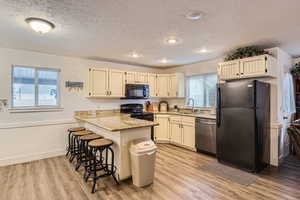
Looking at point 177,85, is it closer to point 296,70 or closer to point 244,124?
point 244,124

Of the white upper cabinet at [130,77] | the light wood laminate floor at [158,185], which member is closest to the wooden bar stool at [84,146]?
the light wood laminate floor at [158,185]

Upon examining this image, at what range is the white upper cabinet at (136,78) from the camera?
15.4 feet

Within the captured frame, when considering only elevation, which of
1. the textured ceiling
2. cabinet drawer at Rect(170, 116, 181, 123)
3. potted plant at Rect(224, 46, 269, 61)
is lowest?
cabinet drawer at Rect(170, 116, 181, 123)

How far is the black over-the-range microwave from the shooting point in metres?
4.56

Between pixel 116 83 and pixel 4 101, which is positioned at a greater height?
pixel 116 83

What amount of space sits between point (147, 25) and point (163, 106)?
3.53 metres

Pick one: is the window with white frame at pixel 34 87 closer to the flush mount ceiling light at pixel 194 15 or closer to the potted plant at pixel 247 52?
the flush mount ceiling light at pixel 194 15

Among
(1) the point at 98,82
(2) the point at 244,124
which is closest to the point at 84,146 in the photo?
(1) the point at 98,82

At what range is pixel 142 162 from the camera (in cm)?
248

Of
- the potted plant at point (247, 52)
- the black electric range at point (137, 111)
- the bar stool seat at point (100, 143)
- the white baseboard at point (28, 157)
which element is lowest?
the white baseboard at point (28, 157)

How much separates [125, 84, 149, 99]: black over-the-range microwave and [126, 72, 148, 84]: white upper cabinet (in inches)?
7.6

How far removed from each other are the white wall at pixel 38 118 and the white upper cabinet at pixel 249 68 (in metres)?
3.26

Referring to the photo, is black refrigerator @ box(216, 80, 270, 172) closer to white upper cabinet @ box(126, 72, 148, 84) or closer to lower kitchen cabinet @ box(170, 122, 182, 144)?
lower kitchen cabinet @ box(170, 122, 182, 144)

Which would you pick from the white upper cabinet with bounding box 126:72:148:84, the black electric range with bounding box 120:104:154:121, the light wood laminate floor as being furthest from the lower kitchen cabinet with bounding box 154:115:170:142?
the light wood laminate floor
